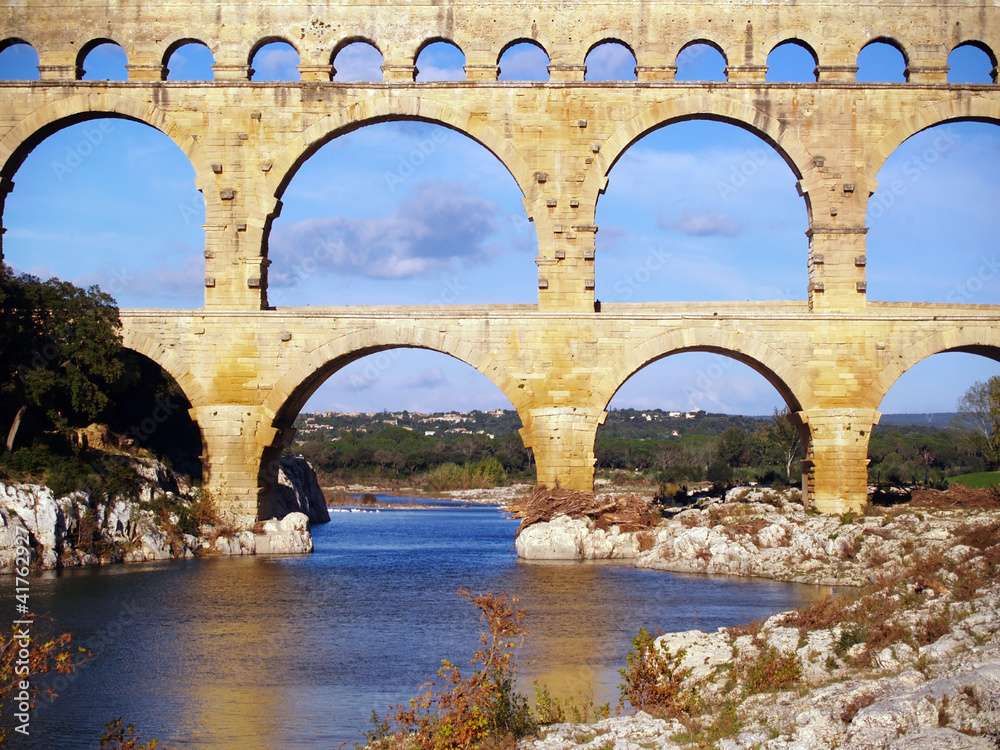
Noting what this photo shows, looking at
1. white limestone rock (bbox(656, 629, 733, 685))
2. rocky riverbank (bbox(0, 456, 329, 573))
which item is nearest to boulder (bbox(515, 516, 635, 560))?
rocky riverbank (bbox(0, 456, 329, 573))

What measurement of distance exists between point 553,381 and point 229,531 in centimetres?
672

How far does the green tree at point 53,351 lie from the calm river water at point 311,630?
10.9 feet

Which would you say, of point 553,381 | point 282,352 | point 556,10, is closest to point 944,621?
point 553,381

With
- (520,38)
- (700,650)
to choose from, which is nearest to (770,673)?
(700,650)

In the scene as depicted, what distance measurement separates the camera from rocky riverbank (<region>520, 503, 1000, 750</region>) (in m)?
6.51

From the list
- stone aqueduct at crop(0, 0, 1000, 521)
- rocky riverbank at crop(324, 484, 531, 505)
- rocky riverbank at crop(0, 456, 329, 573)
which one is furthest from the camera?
rocky riverbank at crop(324, 484, 531, 505)

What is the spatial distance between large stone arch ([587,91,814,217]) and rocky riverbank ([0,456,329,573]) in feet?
30.7

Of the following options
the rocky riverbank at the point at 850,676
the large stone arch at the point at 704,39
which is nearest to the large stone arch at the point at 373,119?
the large stone arch at the point at 704,39

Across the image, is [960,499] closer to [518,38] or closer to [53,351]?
[518,38]

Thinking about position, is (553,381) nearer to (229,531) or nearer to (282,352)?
(282,352)

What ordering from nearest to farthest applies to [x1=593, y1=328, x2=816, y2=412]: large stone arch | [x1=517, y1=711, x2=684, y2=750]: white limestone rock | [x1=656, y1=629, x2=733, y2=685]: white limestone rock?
1. [x1=517, y1=711, x2=684, y2=750]: white limestone rock
2. [x1=656, y1=629, x2=733, y2=685]: white limestone rock
3. [x1=593, y1=328, x2=816, y2=412]: large stone arch

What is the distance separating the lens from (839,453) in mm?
21375

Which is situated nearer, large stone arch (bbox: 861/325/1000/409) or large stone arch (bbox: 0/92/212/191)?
large stone arch (bbox: 861/325/1000/409)

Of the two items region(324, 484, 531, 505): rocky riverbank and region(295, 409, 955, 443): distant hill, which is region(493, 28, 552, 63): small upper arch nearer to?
region(324, 484, 531, 505): rocky riverbank
